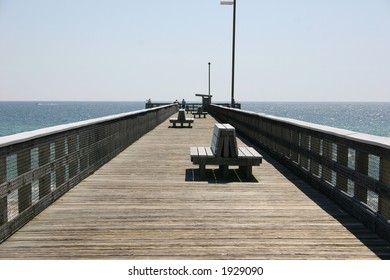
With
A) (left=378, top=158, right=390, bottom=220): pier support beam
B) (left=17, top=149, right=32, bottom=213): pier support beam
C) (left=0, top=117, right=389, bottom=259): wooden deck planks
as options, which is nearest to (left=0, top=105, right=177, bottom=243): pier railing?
(left=17, top=149, right=32, bottom=213): pier support beam

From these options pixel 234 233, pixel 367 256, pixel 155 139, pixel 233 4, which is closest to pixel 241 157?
pixel 234 233

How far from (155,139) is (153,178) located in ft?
33.5

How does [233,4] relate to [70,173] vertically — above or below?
above

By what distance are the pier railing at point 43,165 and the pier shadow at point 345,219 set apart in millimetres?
3970

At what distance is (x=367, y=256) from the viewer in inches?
219

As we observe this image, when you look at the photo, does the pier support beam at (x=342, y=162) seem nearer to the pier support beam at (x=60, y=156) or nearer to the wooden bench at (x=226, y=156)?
the wooden bench at (x=226, y=156)

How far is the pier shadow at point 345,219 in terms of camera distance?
19.2 ft

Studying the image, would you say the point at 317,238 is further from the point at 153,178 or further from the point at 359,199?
the point at 153,178

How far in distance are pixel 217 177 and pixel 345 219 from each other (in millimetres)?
3974

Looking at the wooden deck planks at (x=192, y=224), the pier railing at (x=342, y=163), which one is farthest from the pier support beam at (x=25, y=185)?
the pier railing at (x=342, y=163)

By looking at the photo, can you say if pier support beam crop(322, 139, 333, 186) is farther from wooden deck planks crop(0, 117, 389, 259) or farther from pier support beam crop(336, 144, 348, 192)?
pier support beam crop(336, 144, 348, 192)

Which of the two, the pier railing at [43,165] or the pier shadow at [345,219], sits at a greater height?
the pier railing at [43,165]

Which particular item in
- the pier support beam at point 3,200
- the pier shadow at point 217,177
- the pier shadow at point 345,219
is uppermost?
the pier support beam at point 3,200
